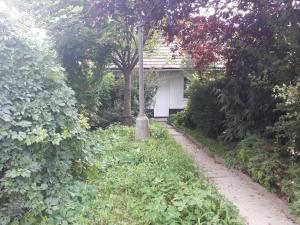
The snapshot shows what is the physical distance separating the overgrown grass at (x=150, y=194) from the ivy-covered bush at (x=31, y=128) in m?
0.54

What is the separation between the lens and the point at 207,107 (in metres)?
11.1

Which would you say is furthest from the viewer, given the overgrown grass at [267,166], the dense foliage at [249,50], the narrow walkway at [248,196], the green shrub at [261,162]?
the dense foliage at [249,50]

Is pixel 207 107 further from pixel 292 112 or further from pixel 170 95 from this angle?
pixel 170 95

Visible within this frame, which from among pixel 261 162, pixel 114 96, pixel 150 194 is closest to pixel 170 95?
pixel 114 96

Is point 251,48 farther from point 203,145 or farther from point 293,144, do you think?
point 203,145

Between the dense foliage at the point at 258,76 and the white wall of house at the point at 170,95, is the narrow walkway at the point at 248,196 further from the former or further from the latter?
the white wall of house at the point at 170,95

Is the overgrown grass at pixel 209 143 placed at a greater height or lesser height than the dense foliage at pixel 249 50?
lesser

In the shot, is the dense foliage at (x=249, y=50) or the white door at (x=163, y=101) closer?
the dense foliage at (x=249, y=50)

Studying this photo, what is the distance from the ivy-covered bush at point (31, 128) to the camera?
4449mm

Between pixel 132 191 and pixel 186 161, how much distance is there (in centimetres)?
216

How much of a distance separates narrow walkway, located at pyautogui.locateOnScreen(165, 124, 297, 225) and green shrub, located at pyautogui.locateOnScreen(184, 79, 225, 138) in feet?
8.73

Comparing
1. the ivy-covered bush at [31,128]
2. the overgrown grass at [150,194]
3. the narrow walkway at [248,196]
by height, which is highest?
the ivy-covered bush at [31,128]

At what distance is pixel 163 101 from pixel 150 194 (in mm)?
15384

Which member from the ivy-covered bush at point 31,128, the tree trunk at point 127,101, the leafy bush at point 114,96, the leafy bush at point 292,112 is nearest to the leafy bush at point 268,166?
the leafy bush at point 292,112
